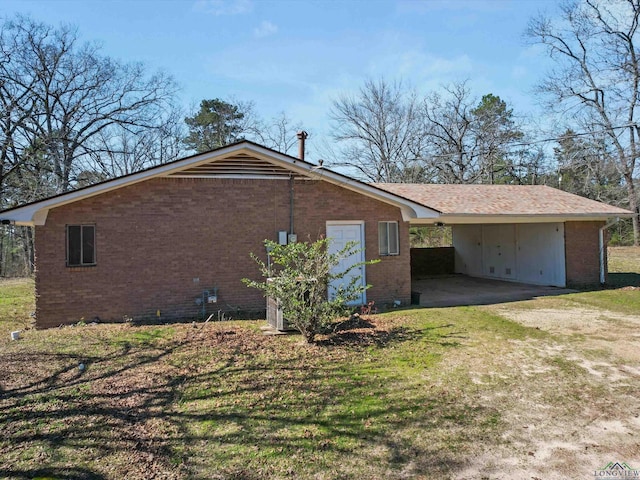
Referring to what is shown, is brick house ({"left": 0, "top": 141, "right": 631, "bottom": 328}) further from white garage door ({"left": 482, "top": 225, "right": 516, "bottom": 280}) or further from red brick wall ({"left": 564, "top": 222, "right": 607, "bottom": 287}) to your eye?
white garage door ({"left": 482, "top": 225, "right": 516, "bottom": 280})

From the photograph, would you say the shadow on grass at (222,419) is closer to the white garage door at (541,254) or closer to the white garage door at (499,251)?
the white garage door at (541,254)

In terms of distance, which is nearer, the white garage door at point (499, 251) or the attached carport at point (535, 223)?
the attached carport at point (535, 223)

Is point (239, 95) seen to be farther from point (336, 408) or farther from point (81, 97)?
point (336, 408)

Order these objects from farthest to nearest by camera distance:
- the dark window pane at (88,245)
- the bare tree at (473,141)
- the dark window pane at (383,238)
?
the bare tree at (473,141)
the dark window pane at (383,238)
the dark window pane at (88,245)

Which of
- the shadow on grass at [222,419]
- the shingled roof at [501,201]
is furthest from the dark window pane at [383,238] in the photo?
the shadow on grass at [222,419]

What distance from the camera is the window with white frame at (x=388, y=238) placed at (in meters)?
11.3

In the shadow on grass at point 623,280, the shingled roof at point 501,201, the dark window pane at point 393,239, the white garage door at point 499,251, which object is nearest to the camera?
the dark window pane at point 393,239

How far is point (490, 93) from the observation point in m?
33.0

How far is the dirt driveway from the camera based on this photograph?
3.56m

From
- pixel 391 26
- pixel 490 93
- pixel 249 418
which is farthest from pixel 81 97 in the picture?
pixel 490 93

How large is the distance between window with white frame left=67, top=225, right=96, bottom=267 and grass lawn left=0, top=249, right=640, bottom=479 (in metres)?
1.62

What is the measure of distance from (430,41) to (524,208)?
6617 mm

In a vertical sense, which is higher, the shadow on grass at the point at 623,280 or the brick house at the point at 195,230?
the brick house at the point at 195,230

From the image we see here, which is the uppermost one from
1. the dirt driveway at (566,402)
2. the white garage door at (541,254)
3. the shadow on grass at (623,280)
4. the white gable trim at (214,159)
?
the white gable trim at (214,159)
